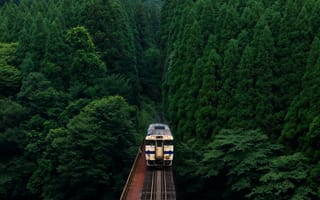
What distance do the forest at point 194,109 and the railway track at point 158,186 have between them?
2.17 meters

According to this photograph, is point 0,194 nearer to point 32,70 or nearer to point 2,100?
point 2,100

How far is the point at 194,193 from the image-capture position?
30.5 meters

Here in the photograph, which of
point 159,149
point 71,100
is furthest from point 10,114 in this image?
point 159,149

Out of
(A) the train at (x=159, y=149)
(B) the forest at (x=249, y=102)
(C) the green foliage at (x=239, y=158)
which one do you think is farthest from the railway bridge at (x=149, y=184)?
(C) the green foliage at (x=239, y=158)

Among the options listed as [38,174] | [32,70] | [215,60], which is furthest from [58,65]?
[215,60]

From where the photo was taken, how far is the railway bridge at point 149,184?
22619mm

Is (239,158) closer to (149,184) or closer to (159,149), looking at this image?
(159,149)

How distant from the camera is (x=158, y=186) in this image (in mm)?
24203

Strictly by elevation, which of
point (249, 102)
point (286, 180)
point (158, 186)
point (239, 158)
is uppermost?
point (249, 102)

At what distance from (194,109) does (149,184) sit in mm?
10218

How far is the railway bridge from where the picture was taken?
2262cm

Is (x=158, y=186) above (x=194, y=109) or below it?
below

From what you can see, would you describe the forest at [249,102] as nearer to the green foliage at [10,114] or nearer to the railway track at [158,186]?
the railway track at [158,186]

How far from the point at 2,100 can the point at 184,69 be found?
50.9 feet
